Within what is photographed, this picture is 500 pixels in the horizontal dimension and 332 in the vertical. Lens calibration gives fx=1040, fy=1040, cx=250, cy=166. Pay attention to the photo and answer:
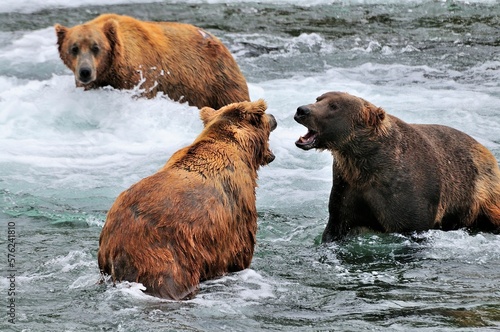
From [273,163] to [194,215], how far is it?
4339 mm

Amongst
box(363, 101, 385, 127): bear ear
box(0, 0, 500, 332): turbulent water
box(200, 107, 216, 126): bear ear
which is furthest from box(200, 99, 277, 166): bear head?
box(363, 101, 385, 127): bear ear

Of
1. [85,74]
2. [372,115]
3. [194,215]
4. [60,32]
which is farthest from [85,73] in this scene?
[194,215]

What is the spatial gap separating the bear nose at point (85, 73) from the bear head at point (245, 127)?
14.5ft

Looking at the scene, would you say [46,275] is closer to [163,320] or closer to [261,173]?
[163,320]

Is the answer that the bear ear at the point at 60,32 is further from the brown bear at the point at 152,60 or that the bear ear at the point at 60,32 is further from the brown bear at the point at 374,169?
the brown bear at the point at 374,169

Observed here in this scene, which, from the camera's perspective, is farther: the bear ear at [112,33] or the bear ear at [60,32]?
the bear ear at [60,32]

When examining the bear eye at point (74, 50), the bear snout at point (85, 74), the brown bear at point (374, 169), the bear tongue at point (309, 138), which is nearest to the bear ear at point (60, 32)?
the bear eye at point (74, 50)

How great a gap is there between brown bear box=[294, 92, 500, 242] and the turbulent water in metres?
0.16

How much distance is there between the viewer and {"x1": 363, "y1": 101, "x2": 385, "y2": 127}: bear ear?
775 cm

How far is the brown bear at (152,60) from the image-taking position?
11016 mm

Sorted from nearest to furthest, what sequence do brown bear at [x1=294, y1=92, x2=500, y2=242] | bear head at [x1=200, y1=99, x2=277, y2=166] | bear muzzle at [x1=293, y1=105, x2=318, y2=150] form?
bear head at [x1=200, y1=99, x2=277, y2=166]
bear muzzle at [x1=293, y1=105, x2=318, y2=150]
brown bear at [x1=294, y1=92, x2=500, y2=242]

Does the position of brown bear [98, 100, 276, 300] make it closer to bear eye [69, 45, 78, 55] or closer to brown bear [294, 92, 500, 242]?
brown bear [294, 92, 500, 242]

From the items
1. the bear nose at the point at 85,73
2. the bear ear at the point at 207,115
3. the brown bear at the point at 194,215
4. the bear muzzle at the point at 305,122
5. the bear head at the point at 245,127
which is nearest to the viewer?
the brown bear at the point at 194,215

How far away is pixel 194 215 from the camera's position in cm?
595
